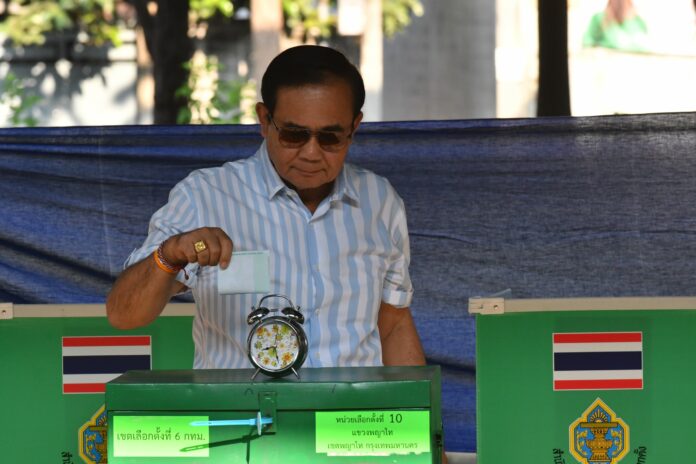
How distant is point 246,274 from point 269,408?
270mm

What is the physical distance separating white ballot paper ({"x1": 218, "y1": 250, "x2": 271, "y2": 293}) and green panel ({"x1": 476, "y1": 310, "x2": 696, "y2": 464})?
1.27 metres

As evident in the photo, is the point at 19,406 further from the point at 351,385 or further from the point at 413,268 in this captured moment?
the point at 351,385

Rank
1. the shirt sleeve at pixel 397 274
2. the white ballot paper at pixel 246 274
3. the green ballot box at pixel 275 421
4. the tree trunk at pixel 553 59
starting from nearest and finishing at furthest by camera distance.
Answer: the green ballot box at pixel 275 421 < the white ballot paper at pixel 246 274 < the shirt sleeve at pixel 397 274 < the tree trunk at pixel 553 59

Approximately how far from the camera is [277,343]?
234 centimetres

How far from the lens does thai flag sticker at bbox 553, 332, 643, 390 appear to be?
3.47m

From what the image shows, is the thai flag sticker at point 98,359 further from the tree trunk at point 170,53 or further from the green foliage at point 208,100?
the tree trunk at point 170,53

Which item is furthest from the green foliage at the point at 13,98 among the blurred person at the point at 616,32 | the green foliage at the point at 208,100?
the blurred person at the point at 616,32

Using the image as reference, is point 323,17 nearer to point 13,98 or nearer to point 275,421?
point 13,98

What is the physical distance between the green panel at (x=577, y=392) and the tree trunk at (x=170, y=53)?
3.57 meters

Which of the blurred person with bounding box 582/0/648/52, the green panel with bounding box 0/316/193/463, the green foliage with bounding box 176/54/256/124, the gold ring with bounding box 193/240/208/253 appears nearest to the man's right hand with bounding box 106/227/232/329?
the gold ring with bounding box 193/240/208/253

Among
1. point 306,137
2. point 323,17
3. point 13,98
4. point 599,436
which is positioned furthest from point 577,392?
point 323,17

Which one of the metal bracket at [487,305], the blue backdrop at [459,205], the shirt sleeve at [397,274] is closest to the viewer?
the shirt sleeve at [397,274]

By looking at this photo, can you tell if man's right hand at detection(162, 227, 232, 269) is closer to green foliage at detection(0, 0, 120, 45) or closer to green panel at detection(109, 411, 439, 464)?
green panel at detection(109, 411, 439, 464)

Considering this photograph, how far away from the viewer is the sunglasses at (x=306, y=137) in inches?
112
